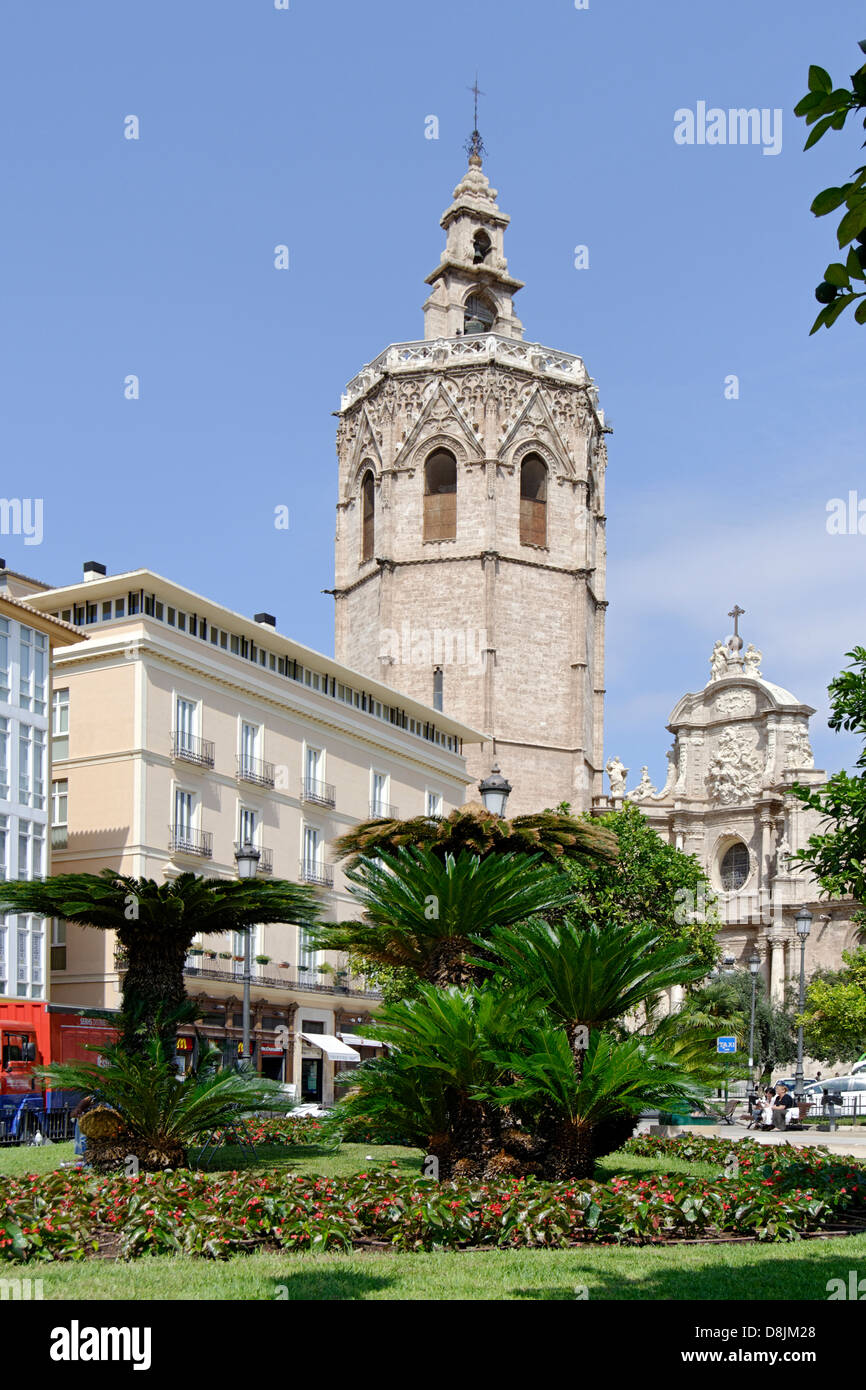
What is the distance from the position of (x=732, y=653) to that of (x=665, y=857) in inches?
1572

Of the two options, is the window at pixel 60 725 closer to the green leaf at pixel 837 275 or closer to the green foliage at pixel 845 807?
the green foliage at pixel 845 807

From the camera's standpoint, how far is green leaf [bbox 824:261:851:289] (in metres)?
5.09

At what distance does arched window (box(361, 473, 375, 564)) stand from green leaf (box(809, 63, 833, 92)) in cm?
6623

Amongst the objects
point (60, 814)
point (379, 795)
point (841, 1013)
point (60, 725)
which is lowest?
point (841, 1013)

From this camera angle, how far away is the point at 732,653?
265 feet

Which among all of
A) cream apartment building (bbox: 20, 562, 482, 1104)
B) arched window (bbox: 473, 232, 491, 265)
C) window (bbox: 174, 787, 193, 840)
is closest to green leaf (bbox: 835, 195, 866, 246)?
cream apartment building (bbox: 20, 562, 482, 1104)

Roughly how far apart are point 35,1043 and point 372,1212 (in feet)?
71.5

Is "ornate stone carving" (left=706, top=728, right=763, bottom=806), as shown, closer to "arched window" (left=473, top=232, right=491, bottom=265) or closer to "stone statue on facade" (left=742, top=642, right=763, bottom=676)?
"stone statue on facade" (left=742, top=642, right=763, bottom=676)

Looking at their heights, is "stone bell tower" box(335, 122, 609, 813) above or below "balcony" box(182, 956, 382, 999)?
above

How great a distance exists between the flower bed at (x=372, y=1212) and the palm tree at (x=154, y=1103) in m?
2.47

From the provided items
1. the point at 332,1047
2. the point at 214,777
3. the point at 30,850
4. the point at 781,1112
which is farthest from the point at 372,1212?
the point at 332,1047

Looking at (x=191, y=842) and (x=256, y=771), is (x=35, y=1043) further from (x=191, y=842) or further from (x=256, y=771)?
(x=256, y=771)

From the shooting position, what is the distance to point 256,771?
149 feet
